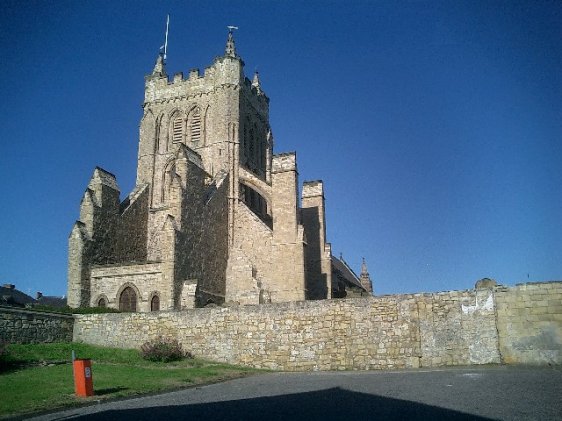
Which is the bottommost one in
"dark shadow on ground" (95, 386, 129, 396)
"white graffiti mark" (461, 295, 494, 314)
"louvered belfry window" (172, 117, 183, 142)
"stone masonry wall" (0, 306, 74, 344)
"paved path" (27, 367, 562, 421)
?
"dark shadow on ground" (95, 386, 129, 396)

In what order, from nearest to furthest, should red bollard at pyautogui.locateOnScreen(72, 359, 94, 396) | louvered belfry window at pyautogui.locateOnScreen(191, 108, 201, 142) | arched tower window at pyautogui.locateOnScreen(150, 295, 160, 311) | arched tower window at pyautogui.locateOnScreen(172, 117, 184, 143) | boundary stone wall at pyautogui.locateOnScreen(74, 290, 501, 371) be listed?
1. red bollard at pyautogui.locateOnScreen(72, 359, 94, 396)
2. boundary stone wall at pyautogui.locateOnScreen(74, 290, 501, 371)
3. arched tower window at pyautogui.locateOnScreen(150, 295, 160, 311)
4. louvered belfry window at pyautogui.locateOnScreen(191, 108, 201, 142)
5. arched tower window at pyautogui.locateOnScreen(172, 117, 184, 143)

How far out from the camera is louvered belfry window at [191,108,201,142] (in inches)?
1478

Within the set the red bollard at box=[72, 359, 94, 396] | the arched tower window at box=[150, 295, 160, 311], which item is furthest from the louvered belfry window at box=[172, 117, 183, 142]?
the red bollard at box=[72, 359, 94, 396]

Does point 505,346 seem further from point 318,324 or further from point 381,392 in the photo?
point 381,392

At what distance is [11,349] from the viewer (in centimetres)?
1560

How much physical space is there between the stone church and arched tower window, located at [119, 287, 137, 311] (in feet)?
0.18

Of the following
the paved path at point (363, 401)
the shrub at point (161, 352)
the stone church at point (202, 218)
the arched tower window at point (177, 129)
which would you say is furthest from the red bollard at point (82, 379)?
the arched tower window at point (177, 129)

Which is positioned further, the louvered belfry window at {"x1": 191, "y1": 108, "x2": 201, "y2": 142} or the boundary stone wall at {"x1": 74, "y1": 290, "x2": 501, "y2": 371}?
the louvered belfry window at {"x1": 191, "y1": 108, "x2": 201, "y2": 142}

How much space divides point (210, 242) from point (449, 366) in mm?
17895

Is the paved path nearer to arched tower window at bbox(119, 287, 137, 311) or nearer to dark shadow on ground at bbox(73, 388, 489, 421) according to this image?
dark shadow on ground at bbox(73, 388, 489, 421)

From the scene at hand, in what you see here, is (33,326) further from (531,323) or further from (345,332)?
(531,323)

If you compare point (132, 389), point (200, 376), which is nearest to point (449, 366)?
point (200, 376)

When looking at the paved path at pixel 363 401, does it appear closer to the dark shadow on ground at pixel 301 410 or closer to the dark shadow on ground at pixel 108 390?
the dark shadow on ground at pixel 301 410

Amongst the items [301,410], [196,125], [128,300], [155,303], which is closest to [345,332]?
[301,410]
